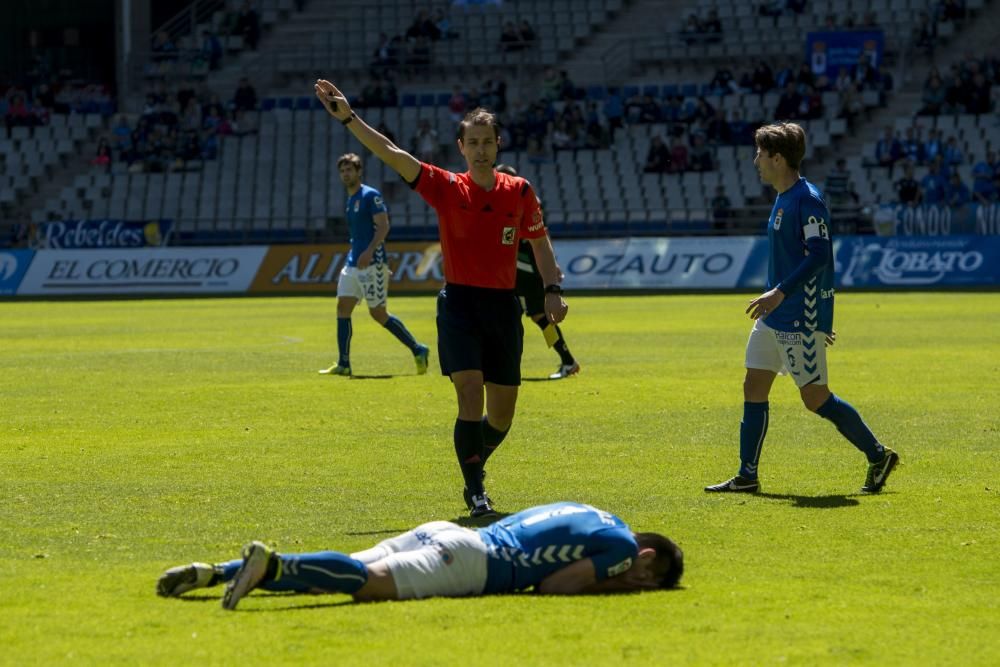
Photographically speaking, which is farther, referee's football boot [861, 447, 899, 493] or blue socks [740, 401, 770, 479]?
blue socks [740, 401, 770, 479]

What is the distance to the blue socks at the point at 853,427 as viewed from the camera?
10.4m

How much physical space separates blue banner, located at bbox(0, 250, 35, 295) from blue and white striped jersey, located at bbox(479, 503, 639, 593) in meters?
37.5

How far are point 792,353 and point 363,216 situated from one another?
386 inches

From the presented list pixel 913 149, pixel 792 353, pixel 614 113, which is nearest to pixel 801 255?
pixel 792 353

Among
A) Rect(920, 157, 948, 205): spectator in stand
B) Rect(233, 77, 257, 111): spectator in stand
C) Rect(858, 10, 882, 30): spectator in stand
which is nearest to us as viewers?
Rect(920, 157, 948, 205): spectator in stand

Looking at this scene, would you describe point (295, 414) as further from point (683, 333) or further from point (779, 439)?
point (683, 333)

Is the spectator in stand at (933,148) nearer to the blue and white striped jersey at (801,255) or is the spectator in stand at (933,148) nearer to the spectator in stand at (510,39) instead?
the spectator in stand at (510,39)

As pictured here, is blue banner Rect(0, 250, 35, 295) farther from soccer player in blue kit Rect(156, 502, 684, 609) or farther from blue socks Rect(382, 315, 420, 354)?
soccer player in blue kit Rect(156, 502, 684, 609)

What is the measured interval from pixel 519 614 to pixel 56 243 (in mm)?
41572

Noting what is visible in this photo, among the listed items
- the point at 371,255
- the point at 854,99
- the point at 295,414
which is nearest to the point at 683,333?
the point at 371,255

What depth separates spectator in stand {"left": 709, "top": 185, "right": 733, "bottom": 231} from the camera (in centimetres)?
4269

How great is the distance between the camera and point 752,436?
10523 millimetres

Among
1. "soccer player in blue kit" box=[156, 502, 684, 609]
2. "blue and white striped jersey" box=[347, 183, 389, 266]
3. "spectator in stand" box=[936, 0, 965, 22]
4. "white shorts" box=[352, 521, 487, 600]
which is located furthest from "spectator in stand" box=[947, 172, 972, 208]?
"white shorts" box=[352, 521, 487, 600]

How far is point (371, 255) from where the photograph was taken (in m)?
19.2
